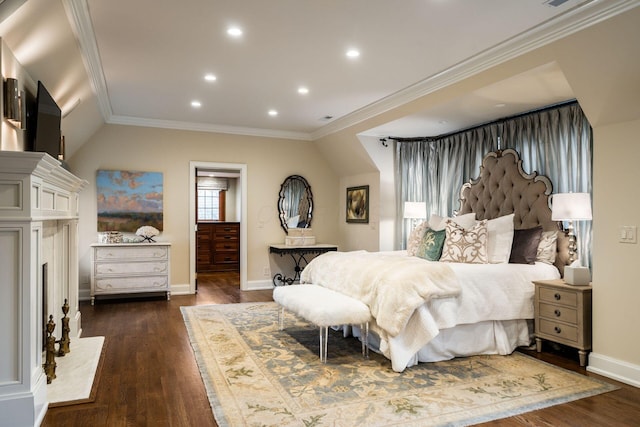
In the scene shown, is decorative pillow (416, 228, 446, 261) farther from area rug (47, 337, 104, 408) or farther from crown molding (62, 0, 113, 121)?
crown molding (62, 0, 113, 121)

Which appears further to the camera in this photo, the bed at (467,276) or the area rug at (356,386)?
the bed at (467,276)

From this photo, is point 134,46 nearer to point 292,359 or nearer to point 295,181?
point 292,359

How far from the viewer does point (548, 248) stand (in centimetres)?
420

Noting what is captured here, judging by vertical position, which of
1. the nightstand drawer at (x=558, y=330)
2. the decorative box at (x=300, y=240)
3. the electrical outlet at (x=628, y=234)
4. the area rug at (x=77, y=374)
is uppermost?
the electrical outlet at (x=628, y=234)

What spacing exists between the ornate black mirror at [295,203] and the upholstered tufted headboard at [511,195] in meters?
2.78

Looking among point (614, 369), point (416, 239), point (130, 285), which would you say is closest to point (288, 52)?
point (416, 239)

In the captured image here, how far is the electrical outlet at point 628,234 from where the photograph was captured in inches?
124

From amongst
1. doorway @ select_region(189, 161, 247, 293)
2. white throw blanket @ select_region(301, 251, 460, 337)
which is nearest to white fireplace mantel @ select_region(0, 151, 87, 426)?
white throw blanket @ select_region(301, 251, 460, 337)

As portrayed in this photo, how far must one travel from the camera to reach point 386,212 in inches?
257

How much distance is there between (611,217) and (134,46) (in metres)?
4.01

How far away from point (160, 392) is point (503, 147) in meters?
4.29

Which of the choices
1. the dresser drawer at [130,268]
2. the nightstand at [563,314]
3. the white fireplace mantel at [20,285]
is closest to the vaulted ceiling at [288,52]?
the white fireplace mantel at [20,285]

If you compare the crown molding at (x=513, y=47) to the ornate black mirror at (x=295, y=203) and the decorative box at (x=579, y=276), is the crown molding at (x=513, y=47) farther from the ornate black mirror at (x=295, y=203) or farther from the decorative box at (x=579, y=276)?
the ornate black mirror at (x=295, y=203)

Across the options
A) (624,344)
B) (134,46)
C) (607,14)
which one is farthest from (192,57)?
(624,344)
